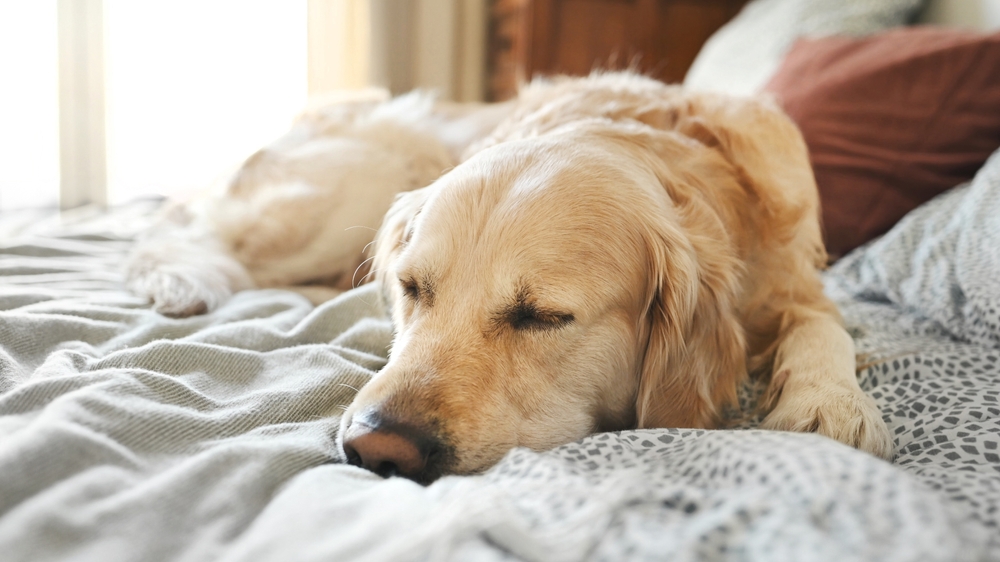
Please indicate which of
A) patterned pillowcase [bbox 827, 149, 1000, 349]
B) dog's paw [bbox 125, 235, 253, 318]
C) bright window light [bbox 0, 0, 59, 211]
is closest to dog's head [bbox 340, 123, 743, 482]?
patterned pillowcase [bbox 827, 149, 1000, 349]

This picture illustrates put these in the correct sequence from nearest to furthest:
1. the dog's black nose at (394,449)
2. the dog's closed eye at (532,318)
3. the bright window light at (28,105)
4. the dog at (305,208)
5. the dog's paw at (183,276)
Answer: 1. the dog's black nose at (394,449)
2. the dog's closed eye at (532,318)
3. the dog's paw at (183,276)
4. the dog at (305,208)
5. the bright window light at (28,105)

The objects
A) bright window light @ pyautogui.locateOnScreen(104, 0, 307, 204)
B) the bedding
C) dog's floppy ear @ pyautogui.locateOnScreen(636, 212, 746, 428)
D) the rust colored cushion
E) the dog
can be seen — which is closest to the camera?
the bedding

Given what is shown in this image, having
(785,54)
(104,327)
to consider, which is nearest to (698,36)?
(785,54)

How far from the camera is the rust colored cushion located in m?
1.87

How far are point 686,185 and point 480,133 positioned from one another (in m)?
1.12

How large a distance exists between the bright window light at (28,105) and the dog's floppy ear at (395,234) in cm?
293

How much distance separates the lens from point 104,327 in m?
1.40

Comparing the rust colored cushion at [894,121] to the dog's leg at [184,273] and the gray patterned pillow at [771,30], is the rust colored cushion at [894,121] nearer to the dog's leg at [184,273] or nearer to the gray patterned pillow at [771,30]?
the gray patterned pillow at [771,30]

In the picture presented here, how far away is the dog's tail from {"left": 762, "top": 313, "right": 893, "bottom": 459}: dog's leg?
4.41 ft

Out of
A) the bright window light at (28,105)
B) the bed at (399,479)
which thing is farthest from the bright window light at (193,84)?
the bed at (399,479)

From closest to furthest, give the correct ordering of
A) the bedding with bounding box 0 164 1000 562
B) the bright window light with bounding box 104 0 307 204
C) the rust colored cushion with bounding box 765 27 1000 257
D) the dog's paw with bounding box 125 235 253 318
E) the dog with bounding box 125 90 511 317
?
the bedding with bounding box 0 164 1000 562
the dog's paw with bounding box 125 235 253 318
the rust colored cushion with bounding box 765 27 1000 257
the dog with bounding box 125 90 511 317
the bright window light with bounding box 104 0 307 204

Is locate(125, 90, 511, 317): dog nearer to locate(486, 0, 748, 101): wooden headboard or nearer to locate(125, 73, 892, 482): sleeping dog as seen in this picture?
locate(125, 73, 892, 482): sleeping dog

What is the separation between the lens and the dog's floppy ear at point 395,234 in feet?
4.93

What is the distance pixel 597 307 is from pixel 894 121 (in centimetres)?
141
